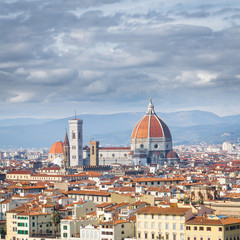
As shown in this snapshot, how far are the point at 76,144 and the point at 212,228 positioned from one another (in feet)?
453

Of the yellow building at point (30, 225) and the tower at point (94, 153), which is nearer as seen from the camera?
the yellow building at point (30, 225)

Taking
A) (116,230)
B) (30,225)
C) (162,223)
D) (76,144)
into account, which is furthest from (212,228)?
(76,144)

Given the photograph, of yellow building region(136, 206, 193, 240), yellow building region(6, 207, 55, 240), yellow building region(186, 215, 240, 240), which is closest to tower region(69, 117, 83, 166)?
yellow building region(6, 207, 55, 240)

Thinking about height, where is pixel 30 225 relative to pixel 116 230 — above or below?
above

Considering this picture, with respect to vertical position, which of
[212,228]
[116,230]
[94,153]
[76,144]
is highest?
[76,144]

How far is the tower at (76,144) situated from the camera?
19400 centimetres

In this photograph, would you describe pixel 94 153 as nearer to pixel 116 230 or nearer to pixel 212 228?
pixel 116 230

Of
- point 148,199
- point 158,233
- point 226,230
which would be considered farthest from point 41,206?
point 226,230

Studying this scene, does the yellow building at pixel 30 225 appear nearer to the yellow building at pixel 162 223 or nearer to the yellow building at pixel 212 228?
the yellow building at pixel 162 223

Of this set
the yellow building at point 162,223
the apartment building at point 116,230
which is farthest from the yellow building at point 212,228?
the apartment building at point 116,230

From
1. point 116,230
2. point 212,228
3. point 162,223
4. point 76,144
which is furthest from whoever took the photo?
point 76,144

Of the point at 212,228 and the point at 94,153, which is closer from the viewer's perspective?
the point at 212,228

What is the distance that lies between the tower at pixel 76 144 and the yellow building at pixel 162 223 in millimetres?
131133

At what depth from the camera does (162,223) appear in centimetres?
6097
